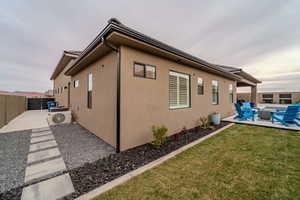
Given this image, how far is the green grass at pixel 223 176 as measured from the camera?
1855mm

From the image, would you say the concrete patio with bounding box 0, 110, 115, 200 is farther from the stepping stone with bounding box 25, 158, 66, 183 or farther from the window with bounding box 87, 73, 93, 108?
the window with bounding box 87, 73, 93, 108

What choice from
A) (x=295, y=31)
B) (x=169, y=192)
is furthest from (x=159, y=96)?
(x=295, y=31)

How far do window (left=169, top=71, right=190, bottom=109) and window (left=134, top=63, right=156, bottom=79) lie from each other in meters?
1.04

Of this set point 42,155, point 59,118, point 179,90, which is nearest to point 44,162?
point 42,155

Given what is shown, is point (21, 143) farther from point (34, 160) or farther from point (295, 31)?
point (295, 31)

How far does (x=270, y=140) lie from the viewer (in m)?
4.27

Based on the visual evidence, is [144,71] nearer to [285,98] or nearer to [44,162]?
[44,162]

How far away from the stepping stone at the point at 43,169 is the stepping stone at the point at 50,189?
0.34 meters

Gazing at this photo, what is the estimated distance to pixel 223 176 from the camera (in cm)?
232

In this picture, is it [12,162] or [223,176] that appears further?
[12,162]

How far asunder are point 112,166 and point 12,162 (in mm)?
2565

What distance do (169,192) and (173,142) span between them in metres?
2.31

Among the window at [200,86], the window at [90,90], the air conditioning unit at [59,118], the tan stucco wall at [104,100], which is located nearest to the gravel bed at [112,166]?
the tan stucco wall at [104,100]

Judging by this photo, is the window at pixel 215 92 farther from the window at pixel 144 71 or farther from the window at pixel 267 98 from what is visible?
the window at pixel 267 98
